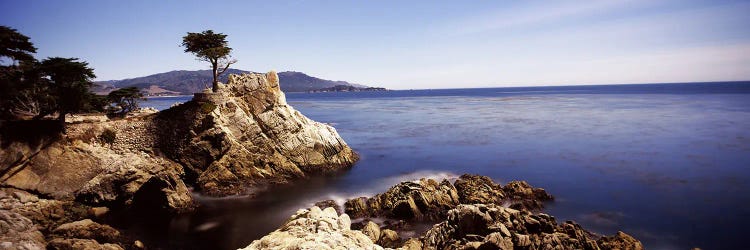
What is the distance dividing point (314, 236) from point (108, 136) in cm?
2463

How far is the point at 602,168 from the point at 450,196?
19.8 metres

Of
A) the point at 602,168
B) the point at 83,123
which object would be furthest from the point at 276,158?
the point at 602,168

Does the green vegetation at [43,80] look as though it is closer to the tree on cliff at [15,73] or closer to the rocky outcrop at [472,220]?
the tree on cliff at [15,73]

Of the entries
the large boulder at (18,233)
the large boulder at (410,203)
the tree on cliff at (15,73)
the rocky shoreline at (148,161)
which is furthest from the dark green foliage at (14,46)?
the large boulder at (410,203)

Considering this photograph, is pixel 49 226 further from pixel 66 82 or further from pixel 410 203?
pixel 410 203

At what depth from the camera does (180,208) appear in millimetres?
25906

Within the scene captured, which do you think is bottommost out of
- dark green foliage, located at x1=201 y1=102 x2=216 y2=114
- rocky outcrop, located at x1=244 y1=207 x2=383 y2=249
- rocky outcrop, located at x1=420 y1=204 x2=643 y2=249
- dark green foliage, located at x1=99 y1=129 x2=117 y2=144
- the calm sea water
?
the calm sea water

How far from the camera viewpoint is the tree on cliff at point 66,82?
28.5 m

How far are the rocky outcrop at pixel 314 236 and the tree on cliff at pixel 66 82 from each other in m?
23.0

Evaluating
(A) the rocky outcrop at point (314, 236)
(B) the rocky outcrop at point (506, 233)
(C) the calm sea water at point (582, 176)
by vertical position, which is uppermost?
(A) the rocky outcrop at point (314, 236)

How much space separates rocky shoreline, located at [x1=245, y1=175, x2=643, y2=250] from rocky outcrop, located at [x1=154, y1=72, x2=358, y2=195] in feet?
38.6

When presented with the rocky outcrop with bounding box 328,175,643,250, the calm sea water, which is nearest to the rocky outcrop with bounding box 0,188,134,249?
the calm sea water

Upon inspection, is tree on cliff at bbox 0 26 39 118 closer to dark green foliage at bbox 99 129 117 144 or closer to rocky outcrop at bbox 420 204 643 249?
dark green foliage at bbox 99 129 117 144

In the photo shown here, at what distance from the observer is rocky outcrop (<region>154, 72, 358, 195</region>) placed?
32188mm
